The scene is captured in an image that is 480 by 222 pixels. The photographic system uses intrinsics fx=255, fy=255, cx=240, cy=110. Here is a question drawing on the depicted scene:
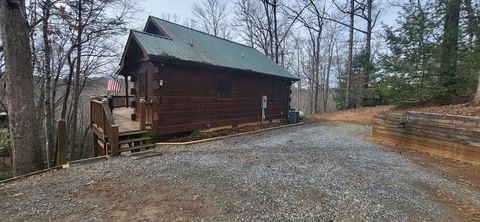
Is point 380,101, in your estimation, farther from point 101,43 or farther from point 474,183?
point 101,43

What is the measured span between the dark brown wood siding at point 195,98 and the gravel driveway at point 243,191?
7.14 ft

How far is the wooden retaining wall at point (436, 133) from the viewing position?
19.0ft

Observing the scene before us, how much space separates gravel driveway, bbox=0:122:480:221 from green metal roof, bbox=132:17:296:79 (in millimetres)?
3591

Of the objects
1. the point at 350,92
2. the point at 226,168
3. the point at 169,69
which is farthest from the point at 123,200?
the point at 350,92

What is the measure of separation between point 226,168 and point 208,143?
2.83 metres

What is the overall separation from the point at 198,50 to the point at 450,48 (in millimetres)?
9229

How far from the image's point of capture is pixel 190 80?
8.98 m

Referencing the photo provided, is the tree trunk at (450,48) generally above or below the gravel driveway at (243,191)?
above

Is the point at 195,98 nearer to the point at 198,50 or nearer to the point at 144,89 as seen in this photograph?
the point at 144,89

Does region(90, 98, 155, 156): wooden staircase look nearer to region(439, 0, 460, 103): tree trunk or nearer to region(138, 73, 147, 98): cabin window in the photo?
region(138, 73, 147, 98): cabin window

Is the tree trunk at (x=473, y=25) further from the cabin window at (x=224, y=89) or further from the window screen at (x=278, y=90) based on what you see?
the cabin window at (x=224, y=89)

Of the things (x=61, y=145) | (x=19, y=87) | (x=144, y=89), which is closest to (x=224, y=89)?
(x=144, y=89)

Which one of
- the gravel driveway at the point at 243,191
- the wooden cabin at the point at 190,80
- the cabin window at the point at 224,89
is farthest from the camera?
the cabin window at the point at 224,89

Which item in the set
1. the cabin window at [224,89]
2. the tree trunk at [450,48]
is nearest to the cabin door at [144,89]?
the cabin window at [224,89]
